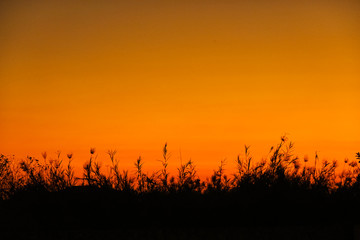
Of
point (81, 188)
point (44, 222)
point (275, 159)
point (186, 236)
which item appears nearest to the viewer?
point (186, 236)

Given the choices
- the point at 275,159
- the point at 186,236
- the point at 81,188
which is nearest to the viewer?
the point at 186,236

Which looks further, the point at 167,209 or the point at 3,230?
the point at 167,209

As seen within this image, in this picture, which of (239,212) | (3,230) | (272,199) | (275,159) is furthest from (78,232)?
(275,159)

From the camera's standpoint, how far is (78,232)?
642cm

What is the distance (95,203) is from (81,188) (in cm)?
48

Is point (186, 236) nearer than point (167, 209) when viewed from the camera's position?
Yes

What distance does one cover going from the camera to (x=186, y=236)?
6414 millimetres

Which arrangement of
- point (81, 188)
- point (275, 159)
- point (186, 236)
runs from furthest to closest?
point (275, 159), point (81, 188), point (186, 236)

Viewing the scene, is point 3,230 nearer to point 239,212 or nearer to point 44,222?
point 44,222

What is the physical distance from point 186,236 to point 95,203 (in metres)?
1.57

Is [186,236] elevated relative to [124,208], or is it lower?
lower

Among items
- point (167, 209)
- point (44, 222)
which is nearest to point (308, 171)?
point (167, 209)

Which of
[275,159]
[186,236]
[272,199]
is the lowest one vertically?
[186,236]

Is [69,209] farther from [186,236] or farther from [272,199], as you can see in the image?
[272,199]
